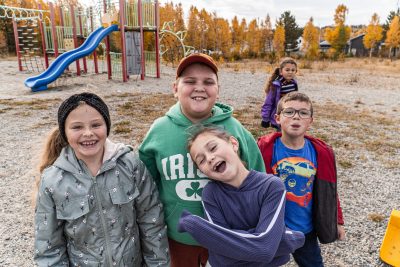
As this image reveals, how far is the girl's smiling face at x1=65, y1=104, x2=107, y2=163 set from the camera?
62.7 inches

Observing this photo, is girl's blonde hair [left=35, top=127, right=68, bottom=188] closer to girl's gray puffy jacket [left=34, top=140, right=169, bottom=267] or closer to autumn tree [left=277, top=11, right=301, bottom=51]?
girl's gray puffy jacket [left=34, top=140, right=169, bottom=267]

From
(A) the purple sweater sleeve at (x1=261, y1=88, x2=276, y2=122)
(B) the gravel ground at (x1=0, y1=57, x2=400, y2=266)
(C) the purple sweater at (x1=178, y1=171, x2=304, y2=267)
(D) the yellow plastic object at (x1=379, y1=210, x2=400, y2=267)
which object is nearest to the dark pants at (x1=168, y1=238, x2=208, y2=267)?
(C) the purple sweater at (x1=178, y1=171, x2=304, y2=267)

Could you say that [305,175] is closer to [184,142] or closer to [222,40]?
[184,142]

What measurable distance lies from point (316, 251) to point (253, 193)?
38.3 inches

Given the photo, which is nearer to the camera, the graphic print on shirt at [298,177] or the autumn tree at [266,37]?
the graphic print on shirt at [298,177]

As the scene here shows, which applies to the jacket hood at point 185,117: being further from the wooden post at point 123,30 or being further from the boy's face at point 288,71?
the wooden post at point 123,30

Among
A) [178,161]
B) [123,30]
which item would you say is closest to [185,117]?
[178,161]

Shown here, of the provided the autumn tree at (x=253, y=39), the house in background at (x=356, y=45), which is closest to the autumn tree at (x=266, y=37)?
the autumn tree at (x=253, y=39)

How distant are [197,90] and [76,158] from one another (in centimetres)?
75

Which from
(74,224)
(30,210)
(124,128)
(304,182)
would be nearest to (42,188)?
(74,224)

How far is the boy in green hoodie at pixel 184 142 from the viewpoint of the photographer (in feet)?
5.76

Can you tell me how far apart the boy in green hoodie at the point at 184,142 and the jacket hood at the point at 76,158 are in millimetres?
179

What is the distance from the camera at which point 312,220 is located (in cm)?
207

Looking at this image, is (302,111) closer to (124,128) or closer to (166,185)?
(166,185)
